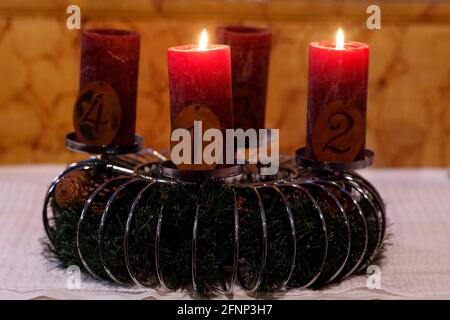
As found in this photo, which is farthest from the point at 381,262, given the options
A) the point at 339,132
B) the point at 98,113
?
the point at 98,113

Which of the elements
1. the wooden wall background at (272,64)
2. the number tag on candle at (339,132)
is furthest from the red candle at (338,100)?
the wooden wall background at (272,64)

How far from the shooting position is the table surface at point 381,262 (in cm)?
88

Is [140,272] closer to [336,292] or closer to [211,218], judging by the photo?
[211,218]

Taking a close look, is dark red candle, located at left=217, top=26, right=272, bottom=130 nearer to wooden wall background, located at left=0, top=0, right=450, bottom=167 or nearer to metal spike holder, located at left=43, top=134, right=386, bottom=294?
metal spike holder, located at left=43, top=134, right=386, bottom=294

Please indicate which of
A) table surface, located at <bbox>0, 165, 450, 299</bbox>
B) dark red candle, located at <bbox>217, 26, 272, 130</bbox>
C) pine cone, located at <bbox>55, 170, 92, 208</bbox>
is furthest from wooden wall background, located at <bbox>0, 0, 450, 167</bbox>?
pine cone, located at <bbox>55, 170, 92, 208</bbox>

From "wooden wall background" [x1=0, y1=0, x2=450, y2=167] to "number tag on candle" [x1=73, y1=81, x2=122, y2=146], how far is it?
55 centimetres

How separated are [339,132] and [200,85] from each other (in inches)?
7.1

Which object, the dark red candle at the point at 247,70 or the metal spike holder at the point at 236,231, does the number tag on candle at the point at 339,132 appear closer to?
the metal spike holder at the point at 236,231

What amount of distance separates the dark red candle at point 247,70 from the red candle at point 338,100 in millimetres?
126

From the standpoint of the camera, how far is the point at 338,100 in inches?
35.2

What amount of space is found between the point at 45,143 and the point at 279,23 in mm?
533

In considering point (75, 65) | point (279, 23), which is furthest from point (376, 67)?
point (75, 65)

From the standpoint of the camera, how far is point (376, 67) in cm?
151

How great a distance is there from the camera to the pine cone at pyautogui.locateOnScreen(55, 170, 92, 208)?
0.94 m
